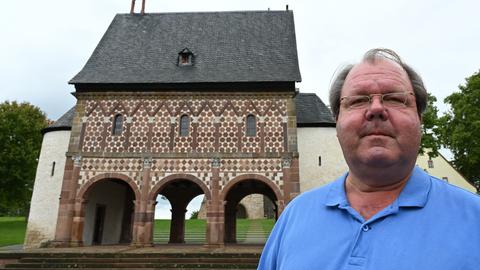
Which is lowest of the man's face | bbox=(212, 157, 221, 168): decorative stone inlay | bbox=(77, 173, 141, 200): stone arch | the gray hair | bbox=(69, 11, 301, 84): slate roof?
the man's face

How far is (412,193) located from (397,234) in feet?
0.62

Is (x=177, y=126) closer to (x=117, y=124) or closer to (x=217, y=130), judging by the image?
(x=217, y=130)

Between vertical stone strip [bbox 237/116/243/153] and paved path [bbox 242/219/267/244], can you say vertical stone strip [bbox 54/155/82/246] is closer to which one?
vertical stone strip [bbox 237/116/243/153]

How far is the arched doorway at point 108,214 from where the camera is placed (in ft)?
55.9

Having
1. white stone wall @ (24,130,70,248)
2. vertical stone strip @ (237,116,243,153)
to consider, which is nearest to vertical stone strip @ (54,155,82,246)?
white stone wall @ (24,130,70,248)

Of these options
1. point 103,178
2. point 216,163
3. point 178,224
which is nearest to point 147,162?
point 103,178

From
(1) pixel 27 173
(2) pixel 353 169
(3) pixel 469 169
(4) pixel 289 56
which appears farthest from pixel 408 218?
(1) pixel 27 173

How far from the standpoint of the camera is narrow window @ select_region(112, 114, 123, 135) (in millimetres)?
15984

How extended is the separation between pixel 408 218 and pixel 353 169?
281mm

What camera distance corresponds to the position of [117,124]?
53.0 ft

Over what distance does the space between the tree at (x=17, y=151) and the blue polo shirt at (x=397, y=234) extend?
2873cm

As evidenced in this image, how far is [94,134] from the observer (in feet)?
52.1

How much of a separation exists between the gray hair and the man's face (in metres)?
0.07

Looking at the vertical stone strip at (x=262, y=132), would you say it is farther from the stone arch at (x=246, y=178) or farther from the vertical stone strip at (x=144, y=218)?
the vertical stone strip at (x=144, y=218)
